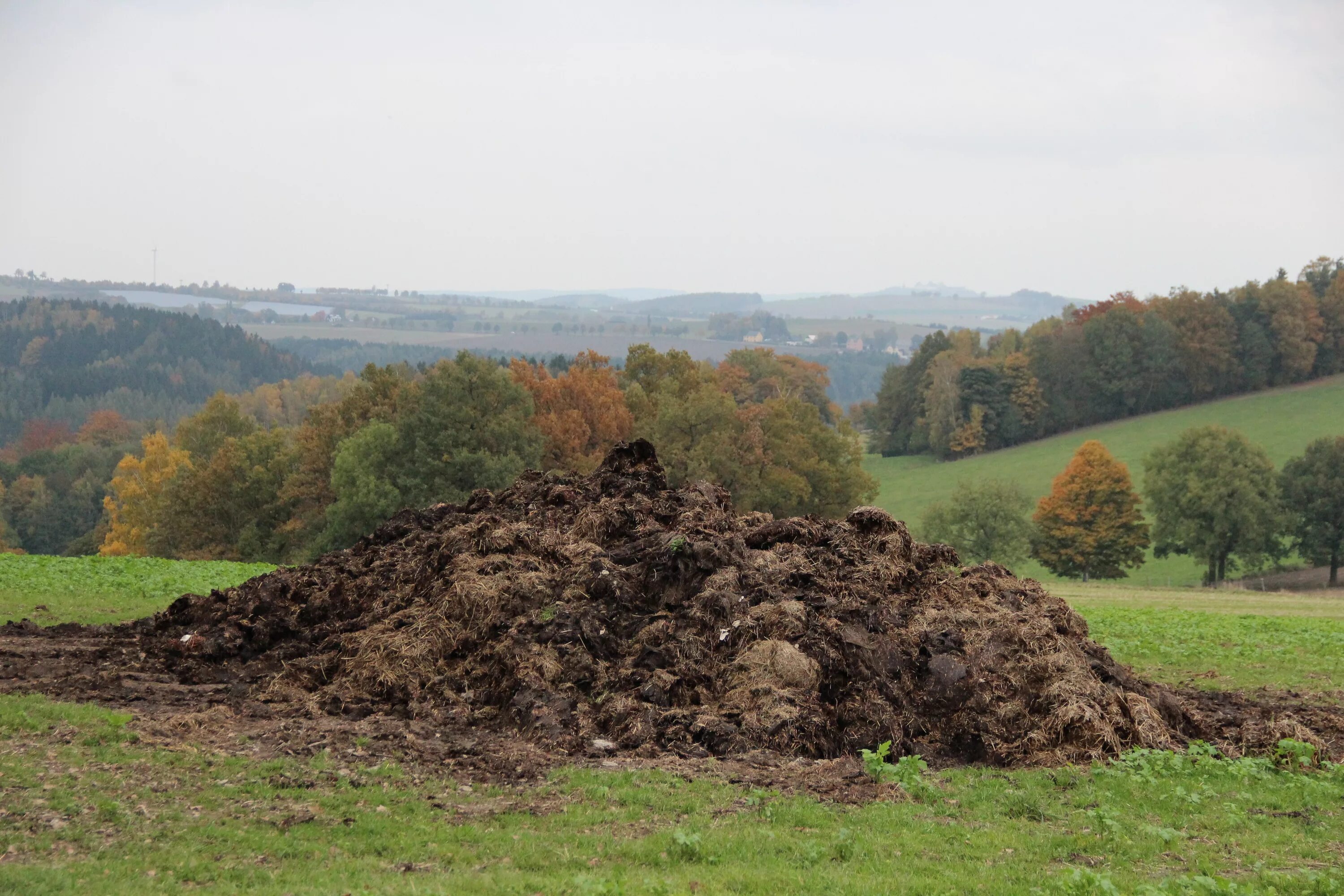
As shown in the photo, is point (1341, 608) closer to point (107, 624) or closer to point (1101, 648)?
point (1101, 648)

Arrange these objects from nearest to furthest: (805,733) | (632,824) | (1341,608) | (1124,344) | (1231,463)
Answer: (632,824) → (805,733) → (1341,608) → (1231,463) → (1124,344)

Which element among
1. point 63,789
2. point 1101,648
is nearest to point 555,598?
point 63,789

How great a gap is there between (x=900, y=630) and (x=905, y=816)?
4331 millimetres

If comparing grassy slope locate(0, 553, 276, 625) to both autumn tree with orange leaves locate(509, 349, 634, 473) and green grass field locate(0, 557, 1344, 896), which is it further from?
autumn tree with orange leaves locate(509, 349, 634, 473)

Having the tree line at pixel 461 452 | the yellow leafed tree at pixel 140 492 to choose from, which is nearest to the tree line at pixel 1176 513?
the tree line at pixel 461 452

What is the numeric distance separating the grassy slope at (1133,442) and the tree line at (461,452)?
22.6 metres

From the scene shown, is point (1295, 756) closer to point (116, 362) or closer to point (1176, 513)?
point (1176, 513)

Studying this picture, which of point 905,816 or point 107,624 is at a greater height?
point 905,816

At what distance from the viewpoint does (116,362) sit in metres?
171

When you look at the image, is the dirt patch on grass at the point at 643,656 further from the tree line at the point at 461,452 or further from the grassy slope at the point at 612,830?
the tree line at the point at 461,452

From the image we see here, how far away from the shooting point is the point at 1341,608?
102ft

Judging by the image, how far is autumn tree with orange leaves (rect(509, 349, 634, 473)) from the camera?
5056 cm

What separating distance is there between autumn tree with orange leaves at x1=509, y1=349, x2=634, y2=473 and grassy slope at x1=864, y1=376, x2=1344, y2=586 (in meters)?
28.7

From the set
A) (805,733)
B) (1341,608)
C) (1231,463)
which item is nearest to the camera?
(805,733)
